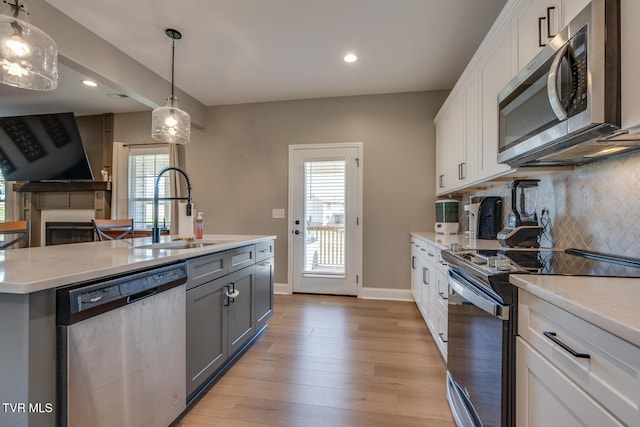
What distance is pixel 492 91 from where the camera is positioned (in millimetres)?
1983

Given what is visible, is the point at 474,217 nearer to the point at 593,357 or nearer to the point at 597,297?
the point at 597,297

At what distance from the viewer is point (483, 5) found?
7.41 feet

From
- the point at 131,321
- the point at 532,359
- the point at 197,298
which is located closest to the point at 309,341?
the point at 197,298

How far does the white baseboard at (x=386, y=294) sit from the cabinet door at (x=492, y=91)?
2.10 m

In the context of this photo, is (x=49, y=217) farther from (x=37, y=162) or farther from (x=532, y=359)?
(x=532, y=359)

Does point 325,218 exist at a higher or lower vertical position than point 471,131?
lower

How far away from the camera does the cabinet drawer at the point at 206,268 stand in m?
1.65

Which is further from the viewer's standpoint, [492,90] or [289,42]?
[289,42]

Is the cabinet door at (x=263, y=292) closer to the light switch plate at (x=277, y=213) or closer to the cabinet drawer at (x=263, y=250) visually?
the cabinet drawer at (x=263, y=250)

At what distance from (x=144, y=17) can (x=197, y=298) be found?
236 cm

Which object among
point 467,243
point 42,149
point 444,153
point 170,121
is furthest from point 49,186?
point 467,243

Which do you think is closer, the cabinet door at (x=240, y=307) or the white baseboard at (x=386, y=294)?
the cabinet door at (x=240, y=307)

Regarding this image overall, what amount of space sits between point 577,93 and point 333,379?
2.01 metres

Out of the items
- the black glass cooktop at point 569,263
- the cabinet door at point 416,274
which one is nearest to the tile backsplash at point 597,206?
the black glass cooktop at point 569,263
